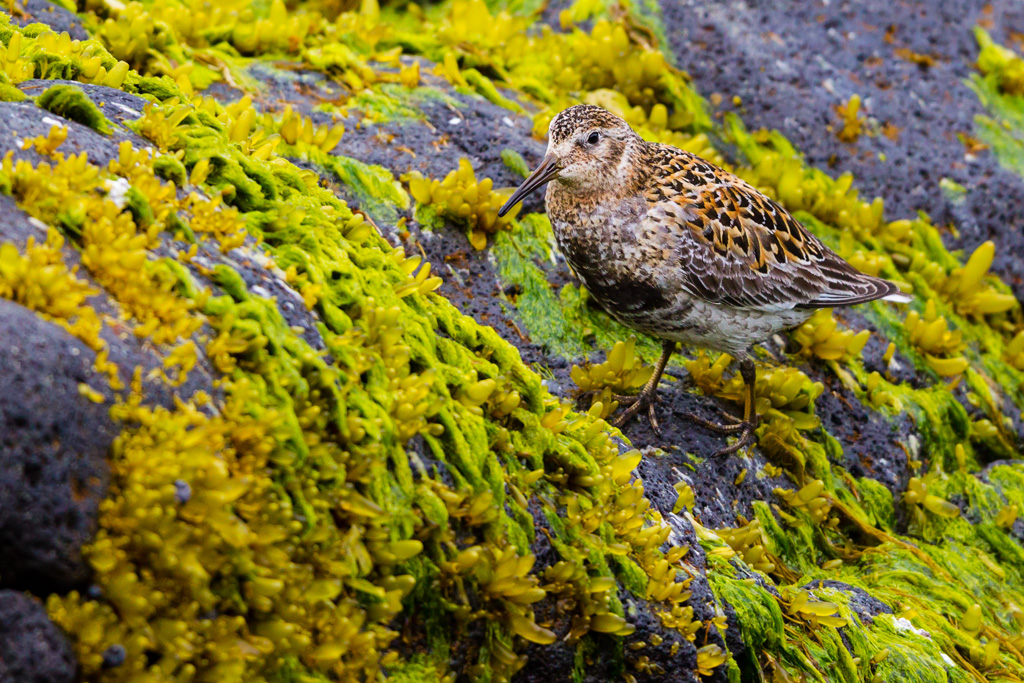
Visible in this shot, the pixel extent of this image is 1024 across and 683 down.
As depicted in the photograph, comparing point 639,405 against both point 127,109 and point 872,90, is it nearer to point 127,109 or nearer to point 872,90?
point 127,109

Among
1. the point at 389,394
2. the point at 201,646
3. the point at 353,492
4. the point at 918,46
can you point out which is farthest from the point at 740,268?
the point at 918,46

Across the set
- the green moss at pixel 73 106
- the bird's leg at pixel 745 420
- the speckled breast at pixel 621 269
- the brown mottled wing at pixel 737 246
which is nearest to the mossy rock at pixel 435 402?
the green moss at pixel 73 106

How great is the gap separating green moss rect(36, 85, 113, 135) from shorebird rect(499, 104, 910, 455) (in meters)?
2.35

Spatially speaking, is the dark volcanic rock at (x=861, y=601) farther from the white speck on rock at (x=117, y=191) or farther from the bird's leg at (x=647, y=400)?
the white speck on rock at (x=117, y=191)

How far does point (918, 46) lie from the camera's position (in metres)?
9.10

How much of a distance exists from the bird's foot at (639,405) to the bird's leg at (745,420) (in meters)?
0.32

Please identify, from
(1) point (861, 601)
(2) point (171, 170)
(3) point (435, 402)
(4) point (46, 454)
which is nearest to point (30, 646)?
(4) point (46, 454)

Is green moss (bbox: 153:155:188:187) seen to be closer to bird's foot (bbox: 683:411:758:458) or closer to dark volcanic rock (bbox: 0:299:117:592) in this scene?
dark volcanic rock (bbox: 0:299:117:592)

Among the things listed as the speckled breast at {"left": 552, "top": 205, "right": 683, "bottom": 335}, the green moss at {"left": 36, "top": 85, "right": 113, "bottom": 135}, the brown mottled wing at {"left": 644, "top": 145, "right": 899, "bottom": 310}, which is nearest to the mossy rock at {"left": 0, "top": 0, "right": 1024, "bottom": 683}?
the green moss at {"left": 36, "top": 85, "right": 113, "bottom": 135}

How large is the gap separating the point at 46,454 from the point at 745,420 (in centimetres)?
423

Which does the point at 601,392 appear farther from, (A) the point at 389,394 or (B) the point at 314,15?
(B) the point at 314,15

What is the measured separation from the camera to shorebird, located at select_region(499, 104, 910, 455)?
17.0 feet

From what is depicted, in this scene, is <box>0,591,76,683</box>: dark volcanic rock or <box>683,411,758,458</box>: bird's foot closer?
<box>0,591,76,683</box>: dark volcanic rock

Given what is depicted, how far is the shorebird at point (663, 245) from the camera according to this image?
5.18m
